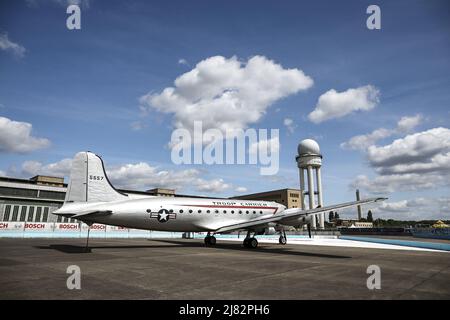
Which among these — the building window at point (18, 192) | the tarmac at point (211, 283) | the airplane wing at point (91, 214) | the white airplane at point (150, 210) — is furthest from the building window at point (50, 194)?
the tarmac at point (211, 283)

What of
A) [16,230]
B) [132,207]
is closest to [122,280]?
[132,207]

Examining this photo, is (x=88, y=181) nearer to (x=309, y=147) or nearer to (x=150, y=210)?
(x=150, y=210)

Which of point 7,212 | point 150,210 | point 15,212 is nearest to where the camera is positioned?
point 150,210

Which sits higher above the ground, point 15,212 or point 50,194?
point 50,194

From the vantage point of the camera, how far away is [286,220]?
22.5 m

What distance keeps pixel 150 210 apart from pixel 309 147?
7048 centimetres

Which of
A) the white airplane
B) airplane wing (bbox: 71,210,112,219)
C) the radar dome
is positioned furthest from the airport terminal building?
A: the radar dome

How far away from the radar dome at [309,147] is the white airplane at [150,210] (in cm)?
6235

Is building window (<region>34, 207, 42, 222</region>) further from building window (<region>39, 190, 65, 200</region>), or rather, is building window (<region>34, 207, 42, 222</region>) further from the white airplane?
the white airplane

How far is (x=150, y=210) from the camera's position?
20.6 m

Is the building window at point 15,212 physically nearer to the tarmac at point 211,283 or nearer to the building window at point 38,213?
the building window at point 38,213

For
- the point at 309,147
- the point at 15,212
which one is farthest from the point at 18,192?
the point at 309,147
